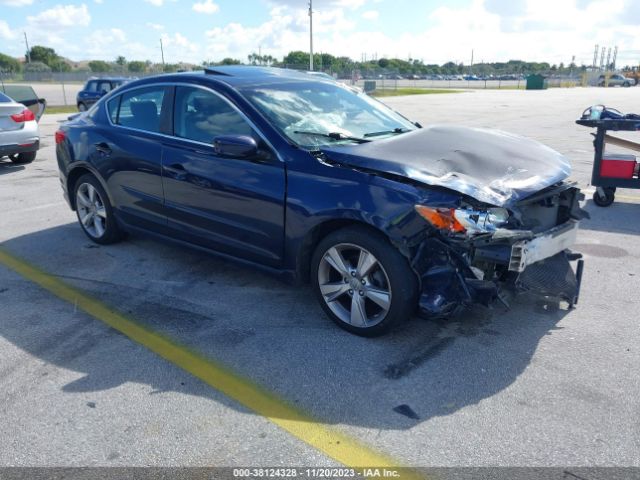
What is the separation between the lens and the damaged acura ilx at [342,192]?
3412 millimetres

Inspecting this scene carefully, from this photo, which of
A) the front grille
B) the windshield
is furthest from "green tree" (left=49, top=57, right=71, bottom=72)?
the front grille

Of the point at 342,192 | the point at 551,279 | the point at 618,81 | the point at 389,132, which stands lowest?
the point at 618,81

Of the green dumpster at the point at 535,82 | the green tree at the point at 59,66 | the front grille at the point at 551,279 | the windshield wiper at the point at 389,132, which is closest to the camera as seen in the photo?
the front grille at the point at 551,279

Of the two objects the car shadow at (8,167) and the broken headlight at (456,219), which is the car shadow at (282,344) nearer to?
the broken headlight at (456,219)

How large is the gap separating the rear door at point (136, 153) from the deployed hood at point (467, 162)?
67.3 inches

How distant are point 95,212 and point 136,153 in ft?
3.83

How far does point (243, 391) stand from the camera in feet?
10.3

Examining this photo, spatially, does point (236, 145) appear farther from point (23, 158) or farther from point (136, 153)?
point (23, 158)

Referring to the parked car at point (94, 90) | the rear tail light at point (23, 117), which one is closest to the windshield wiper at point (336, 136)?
the rear tail light at point (23, 117)

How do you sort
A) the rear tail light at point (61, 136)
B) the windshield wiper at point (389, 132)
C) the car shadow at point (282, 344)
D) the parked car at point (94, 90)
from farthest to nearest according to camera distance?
the parked car at point (94, 90) < the rear tail light at point (61, 136) < the windshield wiper at point (389, 132) < the car shadow at point (282, 344)

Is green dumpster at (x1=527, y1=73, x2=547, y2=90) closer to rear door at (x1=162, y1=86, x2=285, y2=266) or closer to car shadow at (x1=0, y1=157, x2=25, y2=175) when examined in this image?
car shadow at (x1=0, y1=157, x2=25, y2=175)

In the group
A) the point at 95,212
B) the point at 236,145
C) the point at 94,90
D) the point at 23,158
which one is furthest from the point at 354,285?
the point at 94,90

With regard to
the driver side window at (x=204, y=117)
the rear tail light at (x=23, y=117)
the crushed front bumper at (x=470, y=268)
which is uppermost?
the driver side window at (x=204, y=117)

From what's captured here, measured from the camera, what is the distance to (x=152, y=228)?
5.01 m
